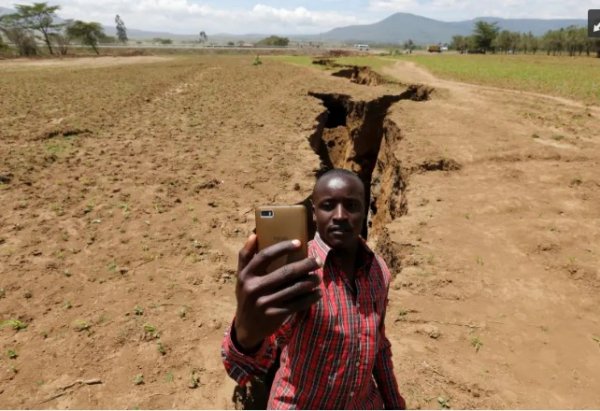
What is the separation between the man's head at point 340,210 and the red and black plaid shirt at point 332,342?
81mm

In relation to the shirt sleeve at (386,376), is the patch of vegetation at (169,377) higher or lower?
lower

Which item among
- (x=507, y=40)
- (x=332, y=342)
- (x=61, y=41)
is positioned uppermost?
(x=332, y=342)

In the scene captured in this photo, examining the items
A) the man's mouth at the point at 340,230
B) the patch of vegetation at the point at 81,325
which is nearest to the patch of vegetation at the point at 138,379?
the patch of vegetation at the point at 81,325

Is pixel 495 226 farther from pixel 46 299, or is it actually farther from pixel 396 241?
pixel 46 299

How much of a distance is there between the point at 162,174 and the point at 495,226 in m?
6.71

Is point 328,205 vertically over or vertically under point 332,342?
over

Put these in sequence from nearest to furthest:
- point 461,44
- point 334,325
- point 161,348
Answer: point 334,325, point 161,348, point 461,44

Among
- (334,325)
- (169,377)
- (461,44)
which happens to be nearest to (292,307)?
(334,325)

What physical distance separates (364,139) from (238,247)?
11.4 meters

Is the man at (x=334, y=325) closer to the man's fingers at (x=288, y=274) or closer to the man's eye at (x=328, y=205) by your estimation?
the man's eye at (x=328, y=205)

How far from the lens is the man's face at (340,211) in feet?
6.51

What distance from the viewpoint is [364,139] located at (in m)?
16.7

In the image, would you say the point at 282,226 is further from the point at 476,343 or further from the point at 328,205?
the point at 476,343

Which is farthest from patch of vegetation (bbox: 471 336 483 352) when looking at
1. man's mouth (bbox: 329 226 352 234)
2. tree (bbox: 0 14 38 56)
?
tree (bbox: 0 14 38 56)
